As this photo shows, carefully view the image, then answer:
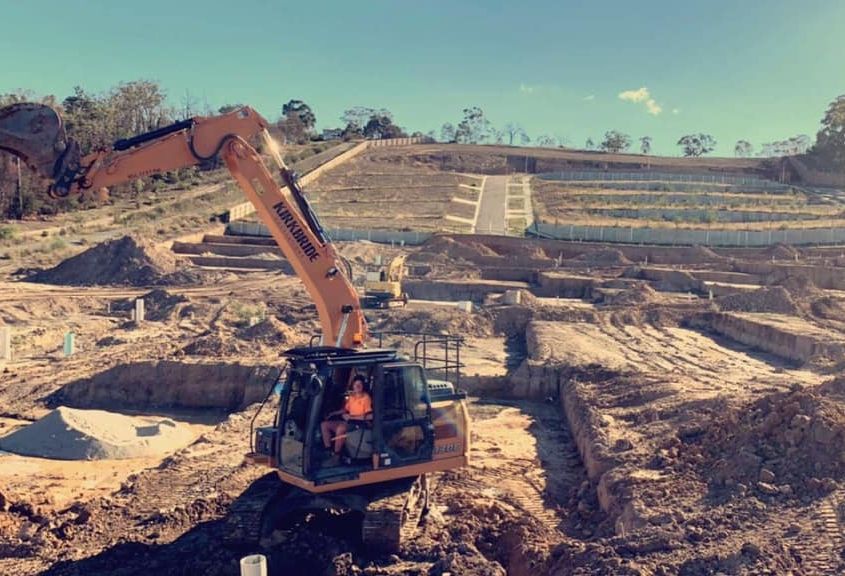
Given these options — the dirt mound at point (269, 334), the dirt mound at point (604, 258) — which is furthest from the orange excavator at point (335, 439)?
the dirt mound at point (604, 258)

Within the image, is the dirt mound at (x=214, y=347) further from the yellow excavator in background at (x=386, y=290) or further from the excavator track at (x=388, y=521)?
the excavator track at (x=388, y=521)

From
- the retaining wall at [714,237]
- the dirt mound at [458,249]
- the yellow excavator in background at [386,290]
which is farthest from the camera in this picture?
the retaining wall at [714,237]

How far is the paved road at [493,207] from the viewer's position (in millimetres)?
56094

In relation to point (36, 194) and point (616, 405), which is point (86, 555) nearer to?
point (616, 405)

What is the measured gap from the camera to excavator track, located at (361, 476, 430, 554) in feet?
27.2

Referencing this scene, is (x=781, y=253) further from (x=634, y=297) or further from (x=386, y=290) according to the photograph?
(x=386, y=290)

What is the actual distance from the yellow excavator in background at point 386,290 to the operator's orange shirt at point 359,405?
18.9 m

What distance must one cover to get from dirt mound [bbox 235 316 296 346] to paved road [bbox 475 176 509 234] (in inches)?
1292

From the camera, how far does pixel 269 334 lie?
71.5 ft

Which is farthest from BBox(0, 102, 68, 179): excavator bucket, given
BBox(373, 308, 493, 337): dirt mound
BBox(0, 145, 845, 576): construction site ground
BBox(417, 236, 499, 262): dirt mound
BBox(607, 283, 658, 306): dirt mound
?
BBox(417, 236, 499, 262): dirt mound

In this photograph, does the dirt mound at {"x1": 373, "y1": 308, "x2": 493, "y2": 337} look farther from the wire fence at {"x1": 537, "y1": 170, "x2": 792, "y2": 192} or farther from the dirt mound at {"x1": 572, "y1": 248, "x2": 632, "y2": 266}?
the wire fence at {"x1": 537, "y1": 170, "x2": 792, "y2": 192}

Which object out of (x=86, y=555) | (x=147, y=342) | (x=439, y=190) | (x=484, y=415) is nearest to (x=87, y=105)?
(x=439, y=190)

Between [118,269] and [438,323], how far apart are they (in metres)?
17.5

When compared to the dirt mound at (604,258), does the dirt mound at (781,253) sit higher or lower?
higher
